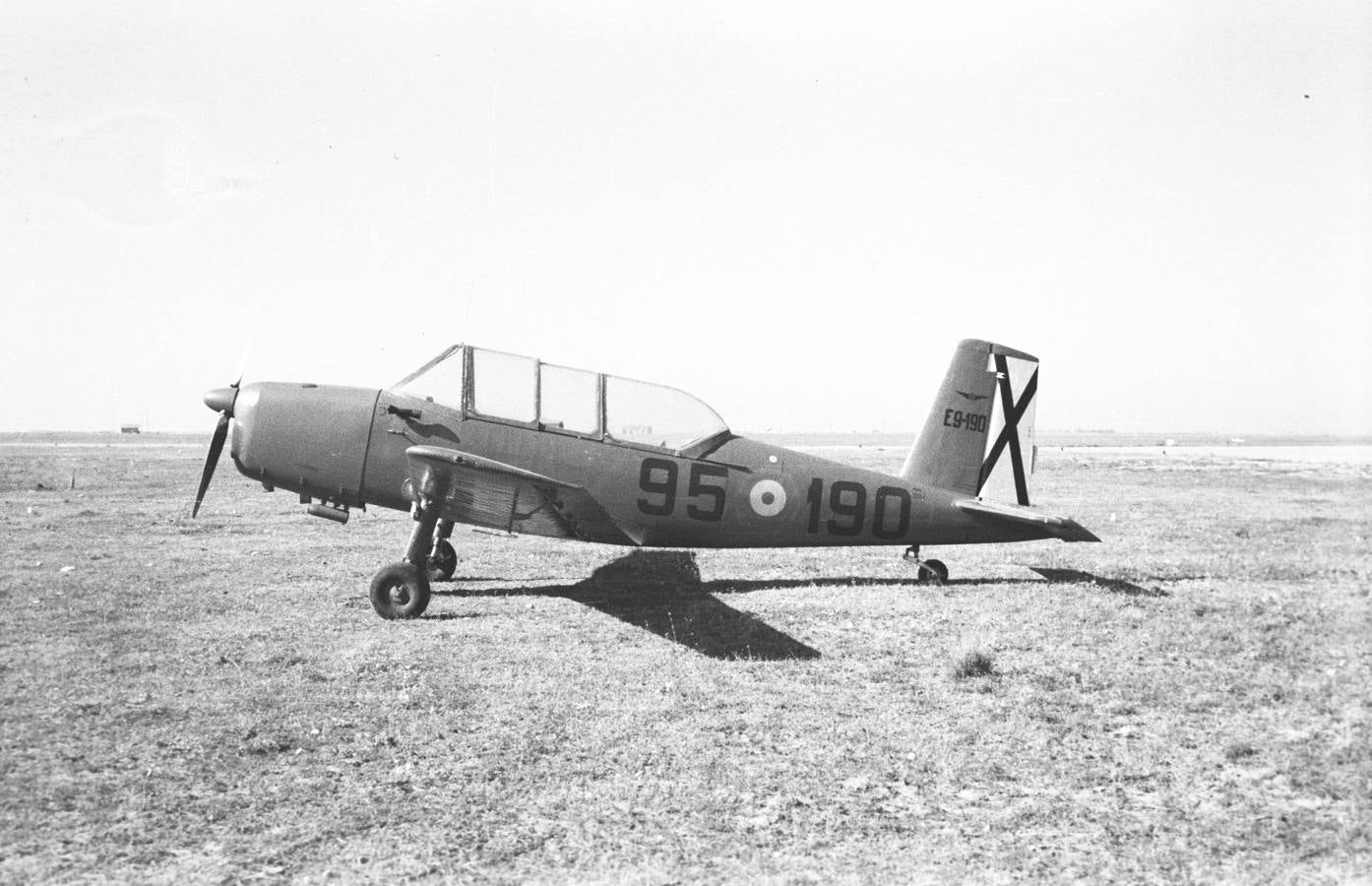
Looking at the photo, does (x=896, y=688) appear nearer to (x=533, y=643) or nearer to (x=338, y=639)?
(x=533, y=643)

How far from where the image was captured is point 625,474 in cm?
847

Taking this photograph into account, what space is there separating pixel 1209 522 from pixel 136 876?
1723 cm

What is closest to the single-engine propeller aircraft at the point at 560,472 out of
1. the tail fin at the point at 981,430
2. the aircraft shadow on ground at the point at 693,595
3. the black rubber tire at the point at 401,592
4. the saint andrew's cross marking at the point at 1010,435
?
the black rubber tire at the point at 401,592

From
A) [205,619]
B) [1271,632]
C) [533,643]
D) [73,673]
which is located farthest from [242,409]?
[1271,632]

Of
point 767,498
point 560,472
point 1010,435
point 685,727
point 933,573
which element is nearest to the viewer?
point 685,727

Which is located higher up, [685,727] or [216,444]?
[216,444]

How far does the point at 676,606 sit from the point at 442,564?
3118 mm

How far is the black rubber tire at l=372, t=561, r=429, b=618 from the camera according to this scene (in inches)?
296

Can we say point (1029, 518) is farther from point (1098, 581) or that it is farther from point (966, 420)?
point (966, 420)

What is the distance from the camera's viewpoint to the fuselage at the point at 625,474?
8102mm

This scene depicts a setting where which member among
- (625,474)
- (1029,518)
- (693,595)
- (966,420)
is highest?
(966,420)

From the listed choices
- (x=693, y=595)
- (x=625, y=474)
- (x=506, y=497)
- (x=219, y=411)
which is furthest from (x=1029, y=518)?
(x=219, y=411)

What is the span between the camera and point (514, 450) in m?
8.24

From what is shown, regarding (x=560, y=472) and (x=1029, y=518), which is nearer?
(x=560, y=472)
